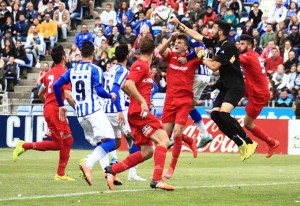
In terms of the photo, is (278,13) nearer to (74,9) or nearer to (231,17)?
(231,17)

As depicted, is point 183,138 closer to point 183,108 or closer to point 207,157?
point 183,108

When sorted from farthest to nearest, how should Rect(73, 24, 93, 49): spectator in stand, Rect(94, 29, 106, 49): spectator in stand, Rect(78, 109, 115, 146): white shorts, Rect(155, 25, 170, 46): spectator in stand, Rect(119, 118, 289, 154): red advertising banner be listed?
Rect(94, 29, 106, 49): spectator in stand, Rect(73, 24, 93, 49): spectator in stand, Rect(155, 25, 170, 46): spectator in stand, Rect(119, 118, 289, 154): red advertising banner, Rect(78, 109, 115, 146): white shorts

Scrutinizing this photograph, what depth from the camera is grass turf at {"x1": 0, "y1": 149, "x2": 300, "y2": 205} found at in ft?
29.9

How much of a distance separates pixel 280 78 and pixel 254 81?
10.6 metres

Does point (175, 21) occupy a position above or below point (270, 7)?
above

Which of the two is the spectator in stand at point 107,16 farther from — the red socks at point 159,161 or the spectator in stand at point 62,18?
the red socks at point 159,161

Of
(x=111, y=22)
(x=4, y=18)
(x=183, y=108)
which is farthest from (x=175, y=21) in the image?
(x=4, y=18)

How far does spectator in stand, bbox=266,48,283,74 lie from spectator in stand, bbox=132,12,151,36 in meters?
5.76

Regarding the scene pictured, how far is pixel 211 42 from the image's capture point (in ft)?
39.9

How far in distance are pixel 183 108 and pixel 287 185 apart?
2.47 m

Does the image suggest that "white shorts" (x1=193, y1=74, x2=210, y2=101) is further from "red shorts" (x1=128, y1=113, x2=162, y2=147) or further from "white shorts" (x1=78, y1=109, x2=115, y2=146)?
"red shorts" (x1=128, y1=113, x2=162, y2=147)

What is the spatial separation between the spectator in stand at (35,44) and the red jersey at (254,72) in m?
17.1

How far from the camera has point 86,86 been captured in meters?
11.1

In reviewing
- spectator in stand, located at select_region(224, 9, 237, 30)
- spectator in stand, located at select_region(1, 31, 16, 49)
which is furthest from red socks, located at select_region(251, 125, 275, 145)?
spectator in stand, located at select_region(1, 31, 16, 49)
